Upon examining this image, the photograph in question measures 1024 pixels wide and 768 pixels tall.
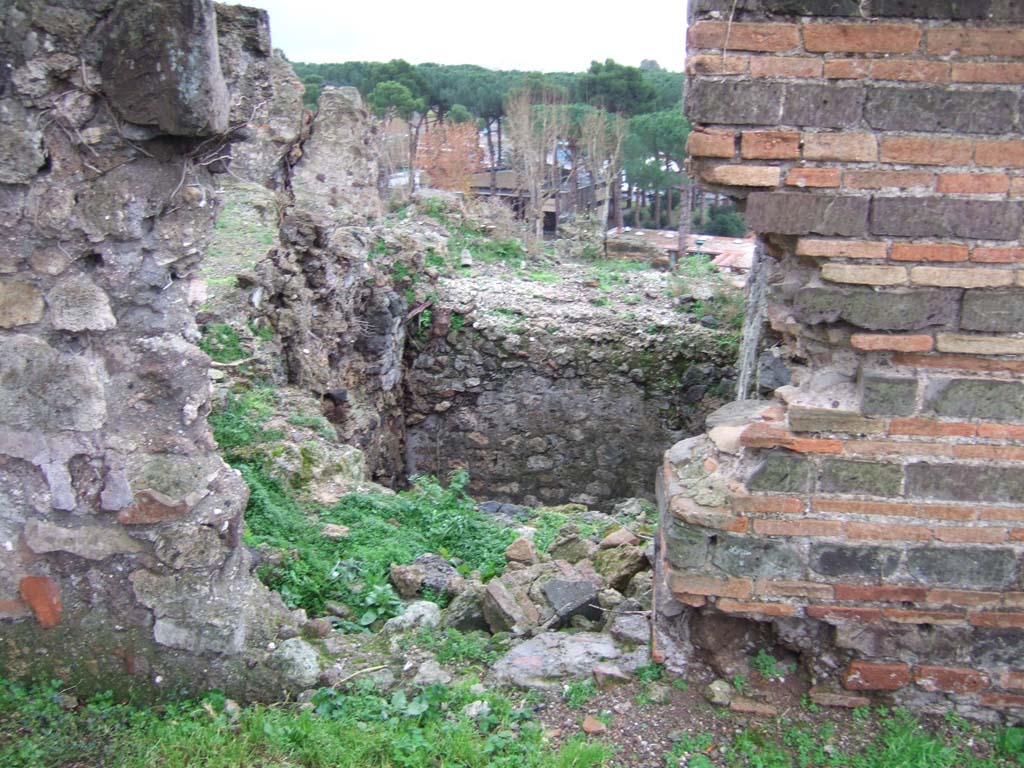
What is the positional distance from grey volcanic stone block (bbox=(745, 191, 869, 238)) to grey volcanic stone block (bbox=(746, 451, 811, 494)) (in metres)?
0.73

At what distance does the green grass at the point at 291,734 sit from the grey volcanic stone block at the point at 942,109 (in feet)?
6.99

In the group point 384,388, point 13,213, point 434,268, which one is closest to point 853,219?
point 13,213

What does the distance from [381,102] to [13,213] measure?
22467mm

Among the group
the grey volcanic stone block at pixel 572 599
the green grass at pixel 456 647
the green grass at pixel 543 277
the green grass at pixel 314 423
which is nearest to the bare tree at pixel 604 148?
the green grass at pixel 543 277

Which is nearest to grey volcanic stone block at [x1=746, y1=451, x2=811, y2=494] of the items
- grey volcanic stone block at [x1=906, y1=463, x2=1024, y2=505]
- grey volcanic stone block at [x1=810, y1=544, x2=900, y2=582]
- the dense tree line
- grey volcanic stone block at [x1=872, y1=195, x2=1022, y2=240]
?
grey volcanic stone block at [x1=810, y1=544, x2=900, y2=582]

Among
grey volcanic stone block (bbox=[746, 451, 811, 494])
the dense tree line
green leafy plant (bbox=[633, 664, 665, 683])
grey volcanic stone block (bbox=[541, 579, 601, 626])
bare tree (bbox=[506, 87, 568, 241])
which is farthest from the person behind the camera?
the dense tree line

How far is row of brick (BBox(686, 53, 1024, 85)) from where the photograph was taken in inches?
96.7

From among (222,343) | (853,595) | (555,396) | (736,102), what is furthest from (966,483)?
(555,396)

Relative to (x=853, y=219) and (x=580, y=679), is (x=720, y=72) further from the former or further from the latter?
(x=580, y=679)

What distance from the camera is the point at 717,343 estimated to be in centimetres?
881

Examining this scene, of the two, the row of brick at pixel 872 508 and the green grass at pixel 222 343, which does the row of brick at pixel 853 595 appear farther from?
the green grass at pixel 222 343

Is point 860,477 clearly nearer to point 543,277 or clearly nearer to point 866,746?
point 866,746

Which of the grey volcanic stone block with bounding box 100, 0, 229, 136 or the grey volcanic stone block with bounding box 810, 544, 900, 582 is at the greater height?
the grey volcanic stone block with bounding box 100, 0, 229, 136

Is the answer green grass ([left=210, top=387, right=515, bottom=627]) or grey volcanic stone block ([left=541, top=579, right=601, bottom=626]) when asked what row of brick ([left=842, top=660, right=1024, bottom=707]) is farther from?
green grass ([left=210, top=387, right=515, bottom=627])
